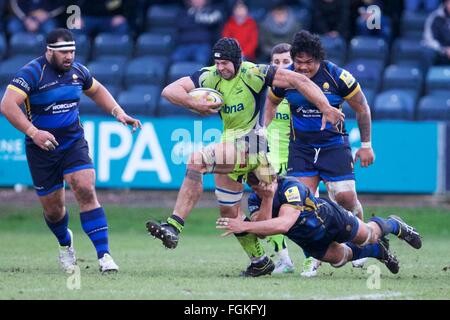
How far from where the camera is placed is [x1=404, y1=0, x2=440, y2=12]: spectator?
→ 2234cm

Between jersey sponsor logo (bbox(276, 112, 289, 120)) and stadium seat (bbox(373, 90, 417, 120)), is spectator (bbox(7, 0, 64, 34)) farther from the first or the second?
jersey sponsor logo (bbox(276, 112, 289, 120))

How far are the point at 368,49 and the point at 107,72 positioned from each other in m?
5.01

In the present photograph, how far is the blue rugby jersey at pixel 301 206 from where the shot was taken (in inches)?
433

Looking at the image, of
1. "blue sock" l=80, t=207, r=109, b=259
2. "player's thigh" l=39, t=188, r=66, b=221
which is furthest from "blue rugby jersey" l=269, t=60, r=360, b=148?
"player's thigh" l=39, t=188, r=66, b=221

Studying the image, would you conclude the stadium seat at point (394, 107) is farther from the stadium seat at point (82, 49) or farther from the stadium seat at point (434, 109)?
the stadium seat at point (82, 49)

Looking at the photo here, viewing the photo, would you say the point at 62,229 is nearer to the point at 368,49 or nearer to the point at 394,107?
the point at 394,107

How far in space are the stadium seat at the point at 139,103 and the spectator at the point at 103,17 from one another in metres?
2.70

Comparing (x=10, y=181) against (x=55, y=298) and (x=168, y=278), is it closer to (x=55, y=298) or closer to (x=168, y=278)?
(x=168, y=278)

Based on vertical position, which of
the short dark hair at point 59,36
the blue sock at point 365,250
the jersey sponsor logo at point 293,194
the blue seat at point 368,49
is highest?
the short dark hair at point 59,36

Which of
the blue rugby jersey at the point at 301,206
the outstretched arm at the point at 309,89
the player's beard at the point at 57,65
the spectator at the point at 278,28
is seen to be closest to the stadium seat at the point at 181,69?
the spectator at the point at 278,28

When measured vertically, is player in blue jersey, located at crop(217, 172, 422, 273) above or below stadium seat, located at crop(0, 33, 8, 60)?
below

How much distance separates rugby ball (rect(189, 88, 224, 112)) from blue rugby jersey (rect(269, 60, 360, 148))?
2.93 ft

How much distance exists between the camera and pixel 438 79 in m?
20.7
